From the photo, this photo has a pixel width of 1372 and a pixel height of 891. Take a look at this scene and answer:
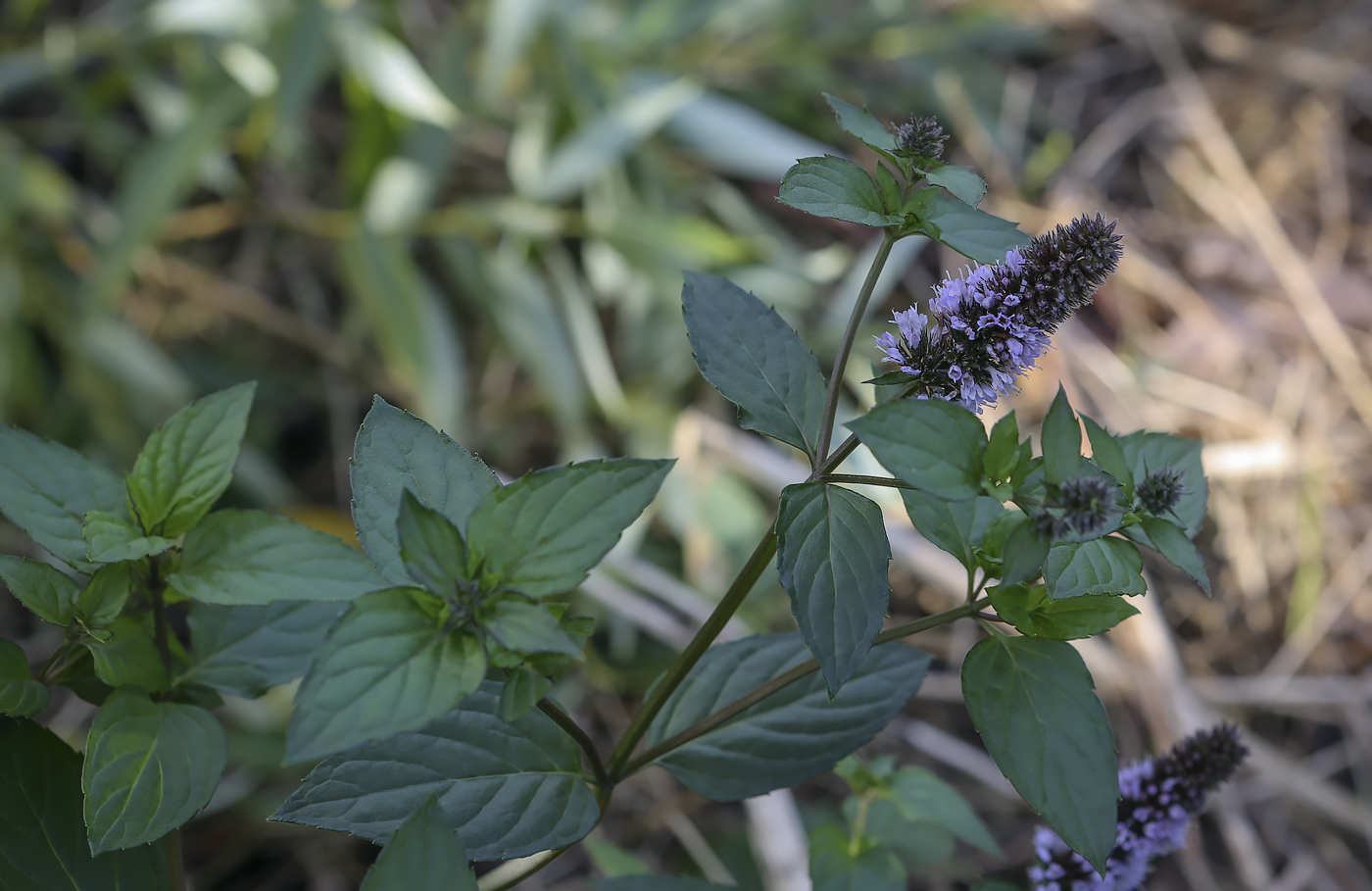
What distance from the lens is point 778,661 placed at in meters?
0.88

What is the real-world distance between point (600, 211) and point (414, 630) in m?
1.84

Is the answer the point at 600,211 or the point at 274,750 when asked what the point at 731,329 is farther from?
the point at 600,211

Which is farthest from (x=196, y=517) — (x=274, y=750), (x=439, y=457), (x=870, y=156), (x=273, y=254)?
(x=870, y=156)

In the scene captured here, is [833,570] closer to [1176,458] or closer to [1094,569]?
[1094,569]

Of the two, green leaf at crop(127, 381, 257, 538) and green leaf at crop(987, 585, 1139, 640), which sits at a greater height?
green leaf at crop(987, 585, 1139, 640)

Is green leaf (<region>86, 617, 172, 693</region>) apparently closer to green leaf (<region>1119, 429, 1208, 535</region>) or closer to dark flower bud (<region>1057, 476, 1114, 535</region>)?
dark flower bud (<region>1057, 476, 1114, 535</region>)

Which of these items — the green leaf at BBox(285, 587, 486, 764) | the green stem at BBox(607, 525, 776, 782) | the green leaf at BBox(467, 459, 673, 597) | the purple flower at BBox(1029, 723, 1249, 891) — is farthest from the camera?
A: the purple flower at BBox(1029, 723, 1249, 891)

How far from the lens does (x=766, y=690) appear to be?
740 mm

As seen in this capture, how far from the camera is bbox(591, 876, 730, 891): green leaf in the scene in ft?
2.82

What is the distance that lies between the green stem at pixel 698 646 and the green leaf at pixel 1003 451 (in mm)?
151

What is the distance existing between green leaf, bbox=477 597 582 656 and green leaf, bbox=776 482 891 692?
5.7 inches

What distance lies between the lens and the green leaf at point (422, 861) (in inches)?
24.6

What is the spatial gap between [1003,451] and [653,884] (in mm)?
510

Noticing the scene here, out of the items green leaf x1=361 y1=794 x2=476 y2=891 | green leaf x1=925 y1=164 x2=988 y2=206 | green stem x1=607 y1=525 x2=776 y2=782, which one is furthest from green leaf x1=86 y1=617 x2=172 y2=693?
green leaf x1=925 y1=164 x2=988 y2=206
